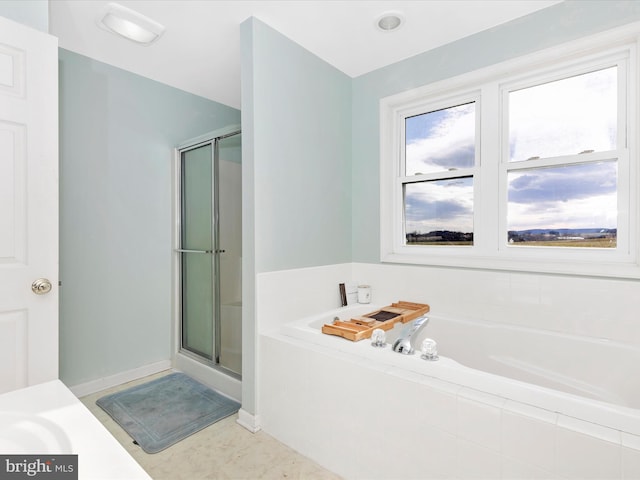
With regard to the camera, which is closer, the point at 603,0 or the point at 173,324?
the point at 603,0

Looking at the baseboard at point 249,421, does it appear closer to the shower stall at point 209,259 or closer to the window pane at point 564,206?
the shower stall at point 209,259

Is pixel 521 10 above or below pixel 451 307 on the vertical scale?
above

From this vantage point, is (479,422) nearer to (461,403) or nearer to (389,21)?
(461,403)

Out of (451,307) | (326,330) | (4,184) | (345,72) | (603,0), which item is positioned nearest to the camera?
(4,184)

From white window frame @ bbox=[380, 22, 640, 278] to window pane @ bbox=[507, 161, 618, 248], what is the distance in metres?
0.04

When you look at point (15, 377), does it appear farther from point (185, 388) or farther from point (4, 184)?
point (185, 388)

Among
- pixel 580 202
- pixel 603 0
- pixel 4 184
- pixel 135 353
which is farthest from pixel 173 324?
pixel 603 0

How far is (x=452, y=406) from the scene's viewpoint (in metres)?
1.31

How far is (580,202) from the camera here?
6.53 ft

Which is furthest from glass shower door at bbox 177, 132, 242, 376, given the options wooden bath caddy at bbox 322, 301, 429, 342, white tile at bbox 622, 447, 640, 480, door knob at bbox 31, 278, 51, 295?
white tile at bbox 622, 447, 640, 480

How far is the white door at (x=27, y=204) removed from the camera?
1420 millimetres

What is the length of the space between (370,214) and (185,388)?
189 cm

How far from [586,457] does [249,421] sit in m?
1.62

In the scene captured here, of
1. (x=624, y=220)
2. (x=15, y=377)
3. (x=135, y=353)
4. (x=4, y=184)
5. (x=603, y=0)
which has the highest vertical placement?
(x=603, y=0)
